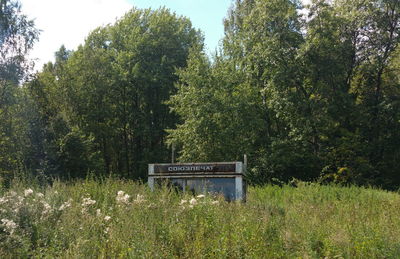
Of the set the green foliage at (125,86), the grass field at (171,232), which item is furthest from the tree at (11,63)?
the grass field at (171,232)

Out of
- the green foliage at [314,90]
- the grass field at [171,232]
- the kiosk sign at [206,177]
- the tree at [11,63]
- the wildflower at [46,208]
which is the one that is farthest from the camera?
the green foliage at [314,90]

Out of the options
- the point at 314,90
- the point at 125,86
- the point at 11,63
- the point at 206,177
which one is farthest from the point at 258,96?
the point at 206,177

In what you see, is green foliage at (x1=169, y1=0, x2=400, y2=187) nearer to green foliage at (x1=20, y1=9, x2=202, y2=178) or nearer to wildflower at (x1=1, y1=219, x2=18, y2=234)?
green foliage at (x1=20, y1=9, x2=202, y2=178)

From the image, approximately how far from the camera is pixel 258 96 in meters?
35.7

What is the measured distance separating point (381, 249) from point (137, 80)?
3382 centimetres

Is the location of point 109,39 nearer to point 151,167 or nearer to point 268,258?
point 151,167

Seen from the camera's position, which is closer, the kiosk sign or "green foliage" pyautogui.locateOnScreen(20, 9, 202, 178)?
the kiosk sign

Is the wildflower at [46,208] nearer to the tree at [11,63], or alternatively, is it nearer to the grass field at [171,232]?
the grass field at [171,232]

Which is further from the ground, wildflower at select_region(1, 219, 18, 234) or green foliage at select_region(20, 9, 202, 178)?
green foliage at select_region(20, 9, 202, 178)

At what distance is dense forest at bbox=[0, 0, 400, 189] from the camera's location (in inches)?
1171

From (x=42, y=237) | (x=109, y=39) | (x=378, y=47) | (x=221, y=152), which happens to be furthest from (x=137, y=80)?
(x=42, y=237)

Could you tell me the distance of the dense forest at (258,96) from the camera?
29.7 meters

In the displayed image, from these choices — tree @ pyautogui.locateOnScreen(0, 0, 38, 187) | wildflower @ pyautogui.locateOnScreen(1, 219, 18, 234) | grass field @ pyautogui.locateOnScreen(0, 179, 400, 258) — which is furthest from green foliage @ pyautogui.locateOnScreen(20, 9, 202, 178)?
wildflower @ pyautogui.locateOnScreen(1, 219, 18, 234)

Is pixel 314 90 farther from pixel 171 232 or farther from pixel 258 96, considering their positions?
pixel 171 232
